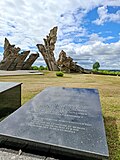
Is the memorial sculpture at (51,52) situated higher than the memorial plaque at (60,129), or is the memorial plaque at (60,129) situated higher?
the memorial sculpture at (51,52)

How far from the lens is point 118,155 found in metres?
2.62

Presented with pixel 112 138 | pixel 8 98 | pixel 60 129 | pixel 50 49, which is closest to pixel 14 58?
pixel 50 49

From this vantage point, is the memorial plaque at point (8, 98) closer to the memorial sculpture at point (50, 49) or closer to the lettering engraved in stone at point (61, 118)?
the lettering engraved in stone at point (61, 118)

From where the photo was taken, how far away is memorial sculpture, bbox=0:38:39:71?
25.3 meters

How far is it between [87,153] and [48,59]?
25.3m

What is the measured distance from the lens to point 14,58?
998 inches

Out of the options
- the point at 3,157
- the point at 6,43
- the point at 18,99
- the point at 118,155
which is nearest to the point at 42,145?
the point at 3,157

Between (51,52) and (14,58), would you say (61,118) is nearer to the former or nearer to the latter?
(14,58)

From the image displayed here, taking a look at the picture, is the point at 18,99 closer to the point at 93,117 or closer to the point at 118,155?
the point at 93,117

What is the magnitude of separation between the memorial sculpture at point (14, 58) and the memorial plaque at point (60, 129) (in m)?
23.3

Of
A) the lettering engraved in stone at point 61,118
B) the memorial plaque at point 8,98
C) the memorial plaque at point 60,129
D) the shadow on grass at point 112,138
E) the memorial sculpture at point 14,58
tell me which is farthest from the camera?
the memorial sculpture at point 14,58

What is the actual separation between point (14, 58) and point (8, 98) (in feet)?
72.6

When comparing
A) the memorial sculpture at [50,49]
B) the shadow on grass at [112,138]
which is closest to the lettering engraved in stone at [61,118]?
the shadow on grass at [112,138]

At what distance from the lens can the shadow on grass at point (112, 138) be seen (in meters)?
2.65
